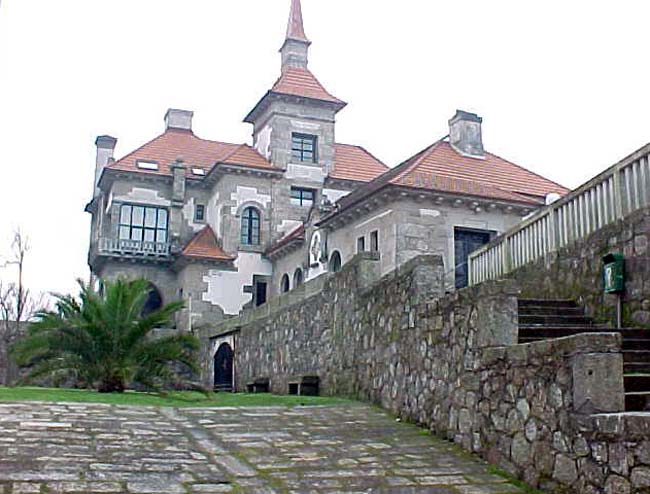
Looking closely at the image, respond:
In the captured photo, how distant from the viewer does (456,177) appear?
27125 mm

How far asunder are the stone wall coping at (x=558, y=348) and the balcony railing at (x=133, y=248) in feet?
102

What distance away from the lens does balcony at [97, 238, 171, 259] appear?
37.9m

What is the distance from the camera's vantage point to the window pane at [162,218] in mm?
39469

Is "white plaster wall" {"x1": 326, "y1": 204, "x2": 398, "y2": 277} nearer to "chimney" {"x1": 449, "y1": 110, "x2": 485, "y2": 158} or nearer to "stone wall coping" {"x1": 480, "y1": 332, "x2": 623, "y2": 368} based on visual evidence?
"chimney" {"x1": 449, "y1": 110, "x2": 485, "y2": 158}

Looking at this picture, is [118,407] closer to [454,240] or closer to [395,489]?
[395,489]

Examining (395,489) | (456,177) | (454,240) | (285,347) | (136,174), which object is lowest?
(395,489)

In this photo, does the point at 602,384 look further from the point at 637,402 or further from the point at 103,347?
the point at 103,347

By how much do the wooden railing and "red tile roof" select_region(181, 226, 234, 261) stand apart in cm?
2329

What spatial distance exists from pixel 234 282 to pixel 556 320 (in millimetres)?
27411

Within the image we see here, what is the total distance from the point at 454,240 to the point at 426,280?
14.8 metres

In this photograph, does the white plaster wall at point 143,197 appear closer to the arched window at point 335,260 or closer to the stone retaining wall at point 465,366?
the arched window at point 335,260

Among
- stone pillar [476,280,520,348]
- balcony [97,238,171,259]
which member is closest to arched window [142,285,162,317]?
balcony [97,238,171,259]

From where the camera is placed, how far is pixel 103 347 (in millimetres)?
15727

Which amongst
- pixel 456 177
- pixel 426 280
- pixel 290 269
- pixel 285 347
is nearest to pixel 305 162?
pixel 290 269
